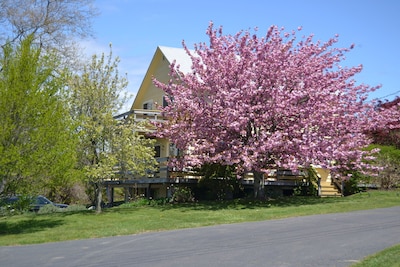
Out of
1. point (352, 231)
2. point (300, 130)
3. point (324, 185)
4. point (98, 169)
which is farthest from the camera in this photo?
point (324, 185)

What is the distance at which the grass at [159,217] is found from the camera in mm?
15367

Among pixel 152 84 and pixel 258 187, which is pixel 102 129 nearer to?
pixel 258 187

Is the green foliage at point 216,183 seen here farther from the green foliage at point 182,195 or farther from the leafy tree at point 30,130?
the leafy tree at point 30,130

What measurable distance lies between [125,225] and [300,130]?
29.2 feet

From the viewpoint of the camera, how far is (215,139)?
70.8 ft

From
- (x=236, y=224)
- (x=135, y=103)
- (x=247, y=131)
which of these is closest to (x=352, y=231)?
(x=236, y=224)

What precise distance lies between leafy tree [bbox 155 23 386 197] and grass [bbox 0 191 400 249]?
1.84m

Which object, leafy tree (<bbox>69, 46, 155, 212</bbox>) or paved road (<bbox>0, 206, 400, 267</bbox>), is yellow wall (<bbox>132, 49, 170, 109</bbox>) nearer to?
leafy tree (<bbox>69, 46, 155, 212</bbox>)

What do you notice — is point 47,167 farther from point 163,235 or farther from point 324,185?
point 324,185

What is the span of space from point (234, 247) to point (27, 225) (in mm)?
9787

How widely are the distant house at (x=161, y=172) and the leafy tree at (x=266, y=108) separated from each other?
2.27 meters

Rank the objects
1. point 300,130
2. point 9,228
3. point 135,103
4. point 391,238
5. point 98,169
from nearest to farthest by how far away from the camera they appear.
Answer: point 391,238 → point 9,228 → point 98,169 → point 300,130 → point 135,103

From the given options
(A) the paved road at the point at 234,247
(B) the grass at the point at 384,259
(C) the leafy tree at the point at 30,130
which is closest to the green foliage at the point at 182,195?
(C) the leafy tree at the point at 30,130

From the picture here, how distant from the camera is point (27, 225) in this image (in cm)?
1820
